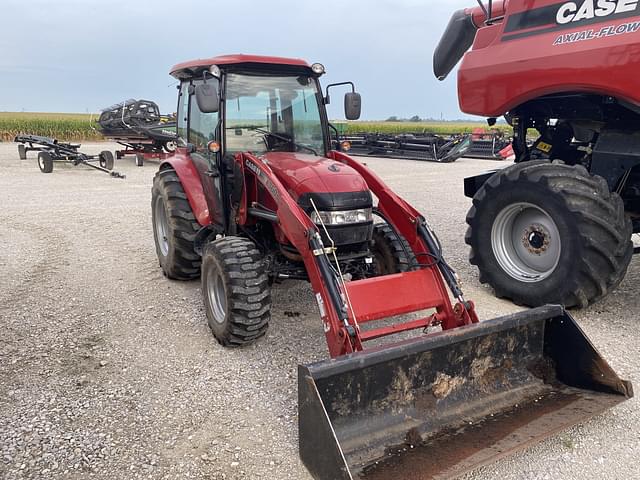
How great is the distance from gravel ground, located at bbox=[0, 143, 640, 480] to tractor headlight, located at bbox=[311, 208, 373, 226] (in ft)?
3.25

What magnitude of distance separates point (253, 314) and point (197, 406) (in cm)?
76

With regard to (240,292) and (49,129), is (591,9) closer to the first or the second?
(240,292)

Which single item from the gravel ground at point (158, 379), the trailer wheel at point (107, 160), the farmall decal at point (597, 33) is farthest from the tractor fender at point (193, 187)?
the trailer wheel at point (107, 160)

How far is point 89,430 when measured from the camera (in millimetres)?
3068

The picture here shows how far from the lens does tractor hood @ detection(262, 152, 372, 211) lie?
12.9ft

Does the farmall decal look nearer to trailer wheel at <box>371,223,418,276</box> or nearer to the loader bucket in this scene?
trailer wheel at <box>371,223,418,276</box>

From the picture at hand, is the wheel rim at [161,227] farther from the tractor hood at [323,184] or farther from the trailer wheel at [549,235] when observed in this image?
the trailer wheel at [549,235]

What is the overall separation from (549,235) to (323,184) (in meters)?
2.19

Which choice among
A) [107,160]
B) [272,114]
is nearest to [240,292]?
[272,114]

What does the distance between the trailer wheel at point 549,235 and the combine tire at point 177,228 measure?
9.01 feet

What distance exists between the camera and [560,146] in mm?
5535

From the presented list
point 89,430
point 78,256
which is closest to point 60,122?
point 78,256

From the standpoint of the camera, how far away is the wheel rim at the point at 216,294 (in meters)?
4.13

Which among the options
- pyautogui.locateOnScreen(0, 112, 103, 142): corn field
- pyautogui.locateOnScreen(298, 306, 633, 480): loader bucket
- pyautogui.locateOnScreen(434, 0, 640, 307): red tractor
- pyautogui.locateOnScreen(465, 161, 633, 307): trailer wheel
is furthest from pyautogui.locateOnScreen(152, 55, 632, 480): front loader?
pyautogui.locateOnScreen(0, 112, 103, 142): corn field
